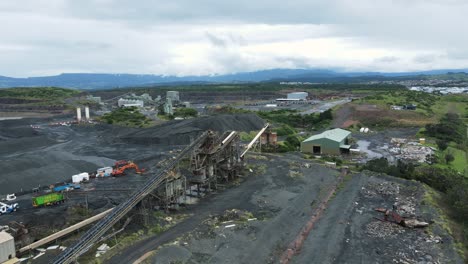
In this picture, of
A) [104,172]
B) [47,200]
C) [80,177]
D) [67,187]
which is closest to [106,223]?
[47,200]

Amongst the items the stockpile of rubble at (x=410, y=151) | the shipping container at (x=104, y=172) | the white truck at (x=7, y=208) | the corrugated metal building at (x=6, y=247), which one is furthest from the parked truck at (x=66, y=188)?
the stockpile of rubble at (x=410, y=151)

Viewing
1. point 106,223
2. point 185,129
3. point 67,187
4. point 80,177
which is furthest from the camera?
point 185,129

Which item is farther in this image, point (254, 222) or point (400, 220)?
point (254, 222)

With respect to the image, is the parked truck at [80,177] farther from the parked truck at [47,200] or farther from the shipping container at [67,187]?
the parked truck at [47,200]

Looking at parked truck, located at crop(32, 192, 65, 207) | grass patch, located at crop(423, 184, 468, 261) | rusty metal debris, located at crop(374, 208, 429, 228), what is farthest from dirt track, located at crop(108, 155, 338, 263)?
parked truck, located at crop(32, 192, 65, 207)

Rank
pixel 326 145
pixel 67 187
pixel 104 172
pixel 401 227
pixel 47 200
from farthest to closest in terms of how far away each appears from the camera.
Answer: pixel 326 145 < pixel 104 172 < pixel 67 187 < pixel 47 200 < pixel 401 227

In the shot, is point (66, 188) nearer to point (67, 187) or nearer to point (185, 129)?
point (67, 187)

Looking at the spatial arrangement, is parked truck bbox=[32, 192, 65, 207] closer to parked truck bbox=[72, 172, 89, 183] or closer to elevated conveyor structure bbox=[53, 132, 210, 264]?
parked truck bbox=[72, 172, 89, 183]
